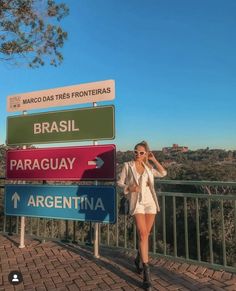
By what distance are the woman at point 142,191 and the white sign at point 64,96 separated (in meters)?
1.44

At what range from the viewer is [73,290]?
479 cm

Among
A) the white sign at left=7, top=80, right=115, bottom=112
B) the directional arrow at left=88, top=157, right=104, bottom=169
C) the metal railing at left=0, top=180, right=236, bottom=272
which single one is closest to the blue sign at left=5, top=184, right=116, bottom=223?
the directional arrow at left=88, top=157, right=104, bottom=169

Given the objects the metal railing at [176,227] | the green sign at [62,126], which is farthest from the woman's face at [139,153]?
the green sign at [62,126]

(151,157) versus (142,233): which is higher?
(151,157)

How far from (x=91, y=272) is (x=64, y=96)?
2947 mm

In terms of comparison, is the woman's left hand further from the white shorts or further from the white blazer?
the white shorts

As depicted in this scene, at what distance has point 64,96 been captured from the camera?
22.0 ft

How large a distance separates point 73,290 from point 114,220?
1.51m

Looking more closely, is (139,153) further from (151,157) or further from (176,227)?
(176,227)

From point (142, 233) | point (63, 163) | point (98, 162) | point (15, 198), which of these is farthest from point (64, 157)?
point (142, 233)

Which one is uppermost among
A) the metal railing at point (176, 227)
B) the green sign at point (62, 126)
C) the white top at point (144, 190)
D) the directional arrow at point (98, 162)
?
the green sign at point (62, 126)

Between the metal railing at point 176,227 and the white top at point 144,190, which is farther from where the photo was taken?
the metal railing at point 176,227

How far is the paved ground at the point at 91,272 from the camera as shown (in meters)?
4.92

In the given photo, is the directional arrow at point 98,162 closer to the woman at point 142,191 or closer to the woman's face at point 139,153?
the woman at point 142,191
